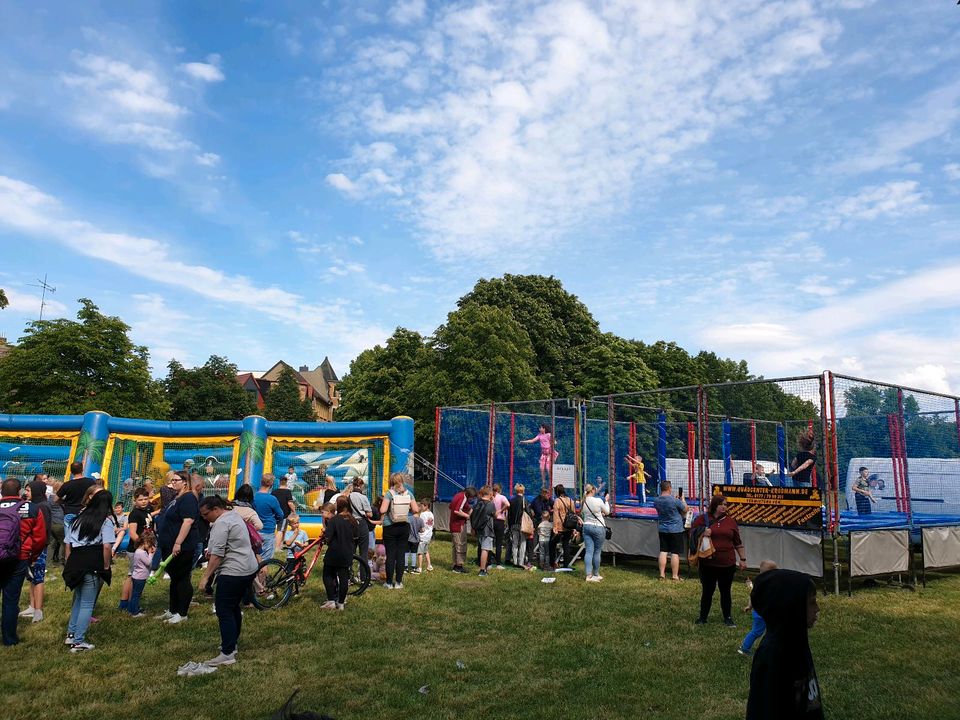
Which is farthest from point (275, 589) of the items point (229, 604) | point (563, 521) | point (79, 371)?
point (79, 371)

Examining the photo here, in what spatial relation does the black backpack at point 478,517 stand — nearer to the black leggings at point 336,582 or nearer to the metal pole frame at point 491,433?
the black leggings at point 336,582

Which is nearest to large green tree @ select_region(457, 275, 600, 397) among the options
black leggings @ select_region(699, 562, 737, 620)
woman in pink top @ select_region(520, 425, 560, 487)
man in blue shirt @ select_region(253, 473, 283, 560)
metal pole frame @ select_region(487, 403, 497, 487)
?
metal pole frame @ select_region(487, 403, 497, 487)

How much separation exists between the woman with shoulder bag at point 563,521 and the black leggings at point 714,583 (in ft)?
15.8

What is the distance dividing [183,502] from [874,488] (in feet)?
47.1

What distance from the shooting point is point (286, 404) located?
253 feet

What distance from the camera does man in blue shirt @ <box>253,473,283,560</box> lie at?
416 inches

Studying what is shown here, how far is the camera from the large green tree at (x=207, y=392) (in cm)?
6294

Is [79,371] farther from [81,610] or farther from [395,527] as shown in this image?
[81,610]

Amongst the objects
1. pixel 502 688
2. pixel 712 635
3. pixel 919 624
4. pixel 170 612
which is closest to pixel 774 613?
pixel 502 688

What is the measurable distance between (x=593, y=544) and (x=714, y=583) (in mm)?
3887

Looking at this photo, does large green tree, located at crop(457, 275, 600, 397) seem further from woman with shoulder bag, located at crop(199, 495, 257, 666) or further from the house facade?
the house facade

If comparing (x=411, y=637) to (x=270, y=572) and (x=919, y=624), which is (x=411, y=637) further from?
(x=919, y=624)

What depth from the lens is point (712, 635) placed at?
8648 mm

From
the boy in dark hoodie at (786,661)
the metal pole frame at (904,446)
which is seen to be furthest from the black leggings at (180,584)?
the metal pole frame at (904,446)
